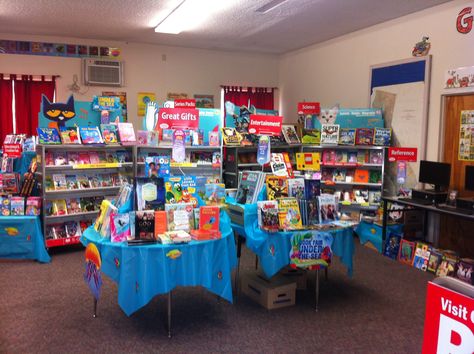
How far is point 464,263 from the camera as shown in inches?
192

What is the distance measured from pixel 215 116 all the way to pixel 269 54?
11.5 feet

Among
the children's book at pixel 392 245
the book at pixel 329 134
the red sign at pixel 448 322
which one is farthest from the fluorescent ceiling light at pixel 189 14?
the red sign at pixel 448 322

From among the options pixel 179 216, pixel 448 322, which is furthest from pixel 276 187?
pixel 448 322

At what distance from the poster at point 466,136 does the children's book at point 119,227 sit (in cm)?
439

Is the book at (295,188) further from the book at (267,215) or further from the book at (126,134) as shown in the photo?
the book at (126,134)

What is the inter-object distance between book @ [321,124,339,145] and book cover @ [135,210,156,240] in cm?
419

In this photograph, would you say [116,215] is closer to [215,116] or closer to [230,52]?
[215,116]

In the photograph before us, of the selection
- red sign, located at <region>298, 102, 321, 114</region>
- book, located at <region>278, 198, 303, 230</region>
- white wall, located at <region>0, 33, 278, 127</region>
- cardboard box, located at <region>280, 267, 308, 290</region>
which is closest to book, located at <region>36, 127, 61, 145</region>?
white wall, located at <region>0, 33, 278, 127</region>

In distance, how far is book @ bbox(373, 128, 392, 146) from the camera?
21.3 feet

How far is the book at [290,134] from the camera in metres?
7.26

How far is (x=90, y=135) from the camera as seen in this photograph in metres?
5.89

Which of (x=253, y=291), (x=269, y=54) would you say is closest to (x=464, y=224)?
(x=253, y=291)

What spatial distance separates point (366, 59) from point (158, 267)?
17.7 feet

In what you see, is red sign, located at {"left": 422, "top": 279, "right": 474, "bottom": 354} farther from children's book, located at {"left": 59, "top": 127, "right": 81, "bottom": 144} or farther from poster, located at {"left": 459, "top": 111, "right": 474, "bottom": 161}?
children's book, located at {"left": 59, "top": 127, "right": 81, "bottom": 144}
